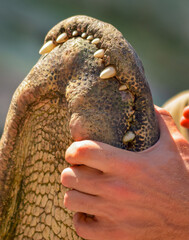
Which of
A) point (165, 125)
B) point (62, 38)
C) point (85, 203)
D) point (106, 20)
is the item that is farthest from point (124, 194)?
point (106, 20)

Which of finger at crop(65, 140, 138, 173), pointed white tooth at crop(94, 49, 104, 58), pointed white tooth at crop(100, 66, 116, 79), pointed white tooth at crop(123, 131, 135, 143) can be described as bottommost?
finger at crop(65, 140, 138, 173)

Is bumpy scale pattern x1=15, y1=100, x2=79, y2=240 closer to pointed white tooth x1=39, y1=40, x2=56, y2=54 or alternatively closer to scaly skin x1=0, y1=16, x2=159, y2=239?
scaly skin x1=0, y1=16, x2=159, y2=239

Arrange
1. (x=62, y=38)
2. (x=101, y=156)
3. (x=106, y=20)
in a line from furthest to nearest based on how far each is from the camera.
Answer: (x=106, y=20)
(x=62, y=38)
(x=101, y=156)

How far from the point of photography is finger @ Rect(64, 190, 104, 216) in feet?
1.83

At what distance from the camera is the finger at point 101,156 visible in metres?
0.54

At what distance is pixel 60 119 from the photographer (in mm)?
667

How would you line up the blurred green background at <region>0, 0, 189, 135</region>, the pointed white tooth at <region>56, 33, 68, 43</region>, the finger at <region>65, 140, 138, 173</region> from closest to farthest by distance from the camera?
1. the finger at <region>65, 140, 138, 173</region>
2. the pointed white tooth at <region>56, 33, 68, 43</region>
3. the blurred green background at <region>0, 0, 189, 135</region>

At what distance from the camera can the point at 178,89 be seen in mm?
Result: 7738

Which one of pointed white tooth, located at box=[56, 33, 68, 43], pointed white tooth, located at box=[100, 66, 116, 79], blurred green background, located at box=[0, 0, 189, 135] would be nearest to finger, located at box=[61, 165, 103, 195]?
pointed white tooth, located at box=[100, 66, 116, 79]

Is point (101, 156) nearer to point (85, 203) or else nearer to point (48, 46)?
point (85, 203)

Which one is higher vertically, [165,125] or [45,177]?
[165,125]

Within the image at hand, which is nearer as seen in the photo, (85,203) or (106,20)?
(85,203)

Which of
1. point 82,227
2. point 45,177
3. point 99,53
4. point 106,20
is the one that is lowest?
point 82,227

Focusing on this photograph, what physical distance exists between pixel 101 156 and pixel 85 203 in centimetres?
10
